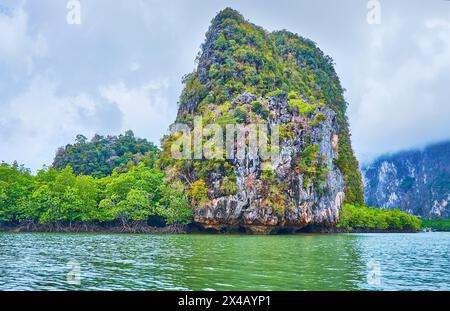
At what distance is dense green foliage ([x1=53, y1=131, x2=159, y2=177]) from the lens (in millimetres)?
52594

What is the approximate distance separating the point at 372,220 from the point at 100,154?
108 ft

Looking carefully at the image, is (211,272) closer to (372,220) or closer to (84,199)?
(84,199)

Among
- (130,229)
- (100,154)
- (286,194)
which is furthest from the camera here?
(100,154)

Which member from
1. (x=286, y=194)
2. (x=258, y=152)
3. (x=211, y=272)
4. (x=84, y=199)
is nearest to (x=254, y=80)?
(x=258, y=152)

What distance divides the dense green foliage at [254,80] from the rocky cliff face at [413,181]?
164ft

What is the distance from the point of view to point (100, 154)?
54.5m

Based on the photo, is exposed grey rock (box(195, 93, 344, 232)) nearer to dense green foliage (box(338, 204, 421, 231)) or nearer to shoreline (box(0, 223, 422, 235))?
shoreline (box(0, 223, 422, 235))

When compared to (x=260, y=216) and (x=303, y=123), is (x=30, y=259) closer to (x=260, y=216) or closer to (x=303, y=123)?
(x=260, y=216)

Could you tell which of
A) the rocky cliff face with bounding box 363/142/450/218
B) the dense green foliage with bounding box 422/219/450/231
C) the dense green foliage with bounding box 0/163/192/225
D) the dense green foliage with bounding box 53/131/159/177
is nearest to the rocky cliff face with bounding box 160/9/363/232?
the dense green foliage with bounding box 0/163/192/225

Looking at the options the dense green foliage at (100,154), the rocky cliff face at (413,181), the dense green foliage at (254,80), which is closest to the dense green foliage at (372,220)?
the dense green foliage at (254,80)

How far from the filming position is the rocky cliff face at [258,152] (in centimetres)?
3528

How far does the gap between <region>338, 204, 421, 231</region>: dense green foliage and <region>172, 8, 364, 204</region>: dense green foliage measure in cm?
396

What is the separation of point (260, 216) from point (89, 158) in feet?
88.2
